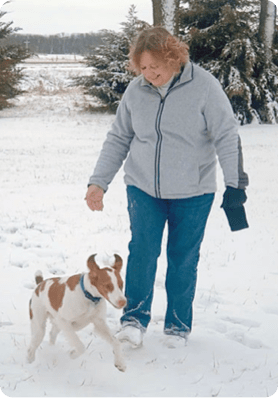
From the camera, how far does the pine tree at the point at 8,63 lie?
67.7ft

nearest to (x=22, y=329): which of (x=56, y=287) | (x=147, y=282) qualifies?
(x=56, y=287)

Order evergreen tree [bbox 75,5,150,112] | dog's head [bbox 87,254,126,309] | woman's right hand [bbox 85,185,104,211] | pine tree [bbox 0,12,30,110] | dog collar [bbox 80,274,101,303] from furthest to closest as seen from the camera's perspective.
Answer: pine tree [bbox 0,12,30,110] < evergreen tree [bbox 75,5,150,112] < woman's right hand [bbox 85,185,104,211] < dog collar [bbox 80,274,101,303] < dog's head [bbox 87,254,126,309]

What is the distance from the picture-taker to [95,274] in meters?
2.63

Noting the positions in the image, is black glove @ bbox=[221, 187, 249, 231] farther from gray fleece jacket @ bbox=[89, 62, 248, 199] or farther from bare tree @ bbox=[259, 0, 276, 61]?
bare tree @ bbox=[259, 0, 276, 61]

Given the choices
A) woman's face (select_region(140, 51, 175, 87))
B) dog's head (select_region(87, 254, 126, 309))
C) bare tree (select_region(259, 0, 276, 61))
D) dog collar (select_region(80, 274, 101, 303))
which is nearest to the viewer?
dog's head (select_region(87, 254, 126, 309))

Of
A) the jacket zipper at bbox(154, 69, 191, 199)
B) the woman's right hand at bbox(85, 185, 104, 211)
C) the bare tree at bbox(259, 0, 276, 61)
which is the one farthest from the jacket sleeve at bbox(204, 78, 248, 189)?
the bare tree at bbox(259, 0, 276, 61)

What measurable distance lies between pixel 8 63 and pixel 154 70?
19398 millimetres

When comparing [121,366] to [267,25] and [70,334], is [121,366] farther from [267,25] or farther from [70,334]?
[267,25]

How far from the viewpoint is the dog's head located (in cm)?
254

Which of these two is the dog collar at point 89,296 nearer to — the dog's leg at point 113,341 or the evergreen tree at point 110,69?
the dog's leg at point 113,341

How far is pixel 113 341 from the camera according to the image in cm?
281

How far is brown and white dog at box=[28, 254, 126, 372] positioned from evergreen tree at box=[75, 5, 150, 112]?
1729 centimetres

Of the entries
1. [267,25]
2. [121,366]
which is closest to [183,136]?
[121,366]

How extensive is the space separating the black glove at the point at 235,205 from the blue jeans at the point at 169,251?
152mm
